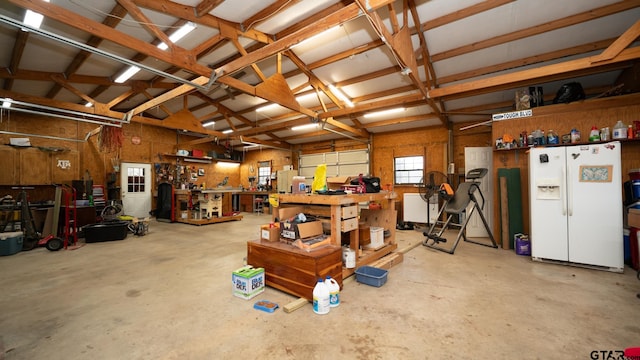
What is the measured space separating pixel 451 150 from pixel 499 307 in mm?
6034

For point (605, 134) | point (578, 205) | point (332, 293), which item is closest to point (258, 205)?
point (332, 293)

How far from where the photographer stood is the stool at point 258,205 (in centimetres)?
1048

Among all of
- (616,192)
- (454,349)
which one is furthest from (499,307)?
(616,192)

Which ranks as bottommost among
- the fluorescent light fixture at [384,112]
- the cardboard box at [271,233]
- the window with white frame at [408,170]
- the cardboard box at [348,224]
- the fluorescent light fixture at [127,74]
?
the cardboard box at [271,233]

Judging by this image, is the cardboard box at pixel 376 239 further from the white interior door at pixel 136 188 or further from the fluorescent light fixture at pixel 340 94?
the white interior door at pixel 136 188

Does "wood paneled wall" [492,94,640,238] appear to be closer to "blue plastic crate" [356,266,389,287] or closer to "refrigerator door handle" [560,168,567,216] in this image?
"refrigerator door handle" [560,168,567,216]

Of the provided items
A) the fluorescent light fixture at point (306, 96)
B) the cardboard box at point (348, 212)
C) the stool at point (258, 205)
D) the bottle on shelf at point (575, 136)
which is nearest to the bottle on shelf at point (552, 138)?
the bottle on shelf at point (575, 136)

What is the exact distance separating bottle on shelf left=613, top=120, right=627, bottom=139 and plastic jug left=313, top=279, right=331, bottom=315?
15.7ft

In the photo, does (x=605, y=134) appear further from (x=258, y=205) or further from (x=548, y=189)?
(x=258, y=205)

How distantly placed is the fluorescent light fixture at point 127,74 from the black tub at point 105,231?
11.2 ft

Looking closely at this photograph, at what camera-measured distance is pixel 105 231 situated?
516 cm

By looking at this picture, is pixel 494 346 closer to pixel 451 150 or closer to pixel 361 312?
pixel 361 312

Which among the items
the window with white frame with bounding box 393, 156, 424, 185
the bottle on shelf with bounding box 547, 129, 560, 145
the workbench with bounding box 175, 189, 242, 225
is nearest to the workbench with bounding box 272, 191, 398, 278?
the bottle on shelf with bounding box 547, 129, 560, 145

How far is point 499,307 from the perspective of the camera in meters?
2.24
